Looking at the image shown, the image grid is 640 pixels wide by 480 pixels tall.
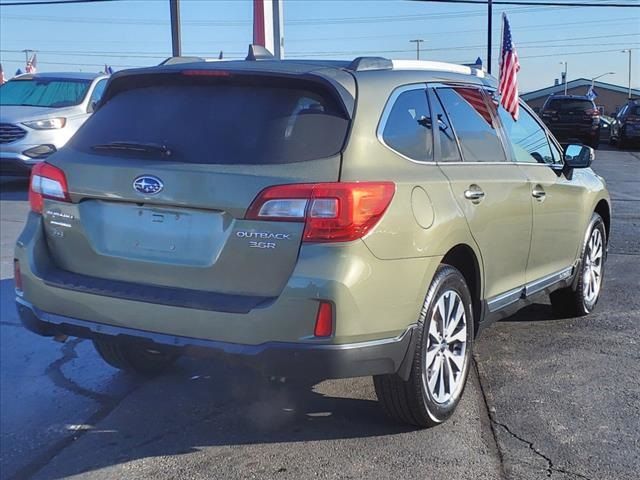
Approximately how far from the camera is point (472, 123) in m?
4.34

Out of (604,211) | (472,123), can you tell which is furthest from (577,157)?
(472,123)

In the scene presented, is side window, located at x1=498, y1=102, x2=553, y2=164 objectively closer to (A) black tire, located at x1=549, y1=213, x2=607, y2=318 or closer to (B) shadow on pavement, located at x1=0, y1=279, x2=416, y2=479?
(A) black tire, located at x1=549, y1=213, x2=607, y2=318

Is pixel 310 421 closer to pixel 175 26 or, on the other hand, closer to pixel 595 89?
pixel 175 26

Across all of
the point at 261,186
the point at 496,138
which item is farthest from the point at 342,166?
the point at 496,138

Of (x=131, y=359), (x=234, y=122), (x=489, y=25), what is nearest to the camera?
(x=234, y=122)

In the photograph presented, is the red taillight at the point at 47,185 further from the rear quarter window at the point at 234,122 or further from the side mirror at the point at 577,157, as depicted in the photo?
the side mirror at the point at 577,157

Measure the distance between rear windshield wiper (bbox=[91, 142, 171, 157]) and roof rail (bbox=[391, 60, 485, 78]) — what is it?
4.11 feet

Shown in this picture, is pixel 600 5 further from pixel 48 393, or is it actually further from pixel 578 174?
pixel 48 393

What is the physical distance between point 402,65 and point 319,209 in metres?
1.24

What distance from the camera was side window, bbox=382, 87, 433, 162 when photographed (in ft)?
11.6

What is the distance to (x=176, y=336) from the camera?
324 centimetres

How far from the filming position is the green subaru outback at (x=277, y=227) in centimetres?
309

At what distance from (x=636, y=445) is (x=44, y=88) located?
11372 millimetres

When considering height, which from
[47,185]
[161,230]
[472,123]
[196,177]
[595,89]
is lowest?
[595,89]
